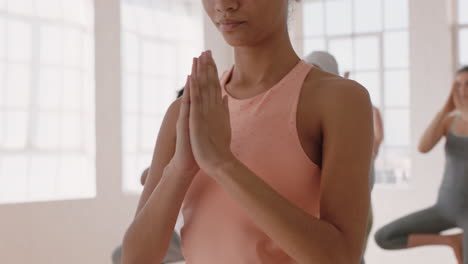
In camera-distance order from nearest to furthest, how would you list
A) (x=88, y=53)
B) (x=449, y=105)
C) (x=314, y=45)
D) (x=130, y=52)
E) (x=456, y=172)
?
1. (x=456, y=172)
2. (x=449, y=105)
3. (x=88, y=53)
4. (x=130, y=52)
5. (x=314, y=45)

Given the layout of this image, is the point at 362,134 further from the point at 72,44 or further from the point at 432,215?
the point at 72,44

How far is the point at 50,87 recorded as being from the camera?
7113 millimetres

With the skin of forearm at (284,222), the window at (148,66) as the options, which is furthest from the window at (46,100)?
the skin of forearm at (284,222)

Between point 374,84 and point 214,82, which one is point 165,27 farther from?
point 214,82

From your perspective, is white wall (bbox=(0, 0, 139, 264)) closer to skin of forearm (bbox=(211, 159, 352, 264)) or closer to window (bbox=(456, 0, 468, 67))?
window (bbox=(456, 0, 468, 67))

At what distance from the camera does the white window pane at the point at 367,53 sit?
836cm

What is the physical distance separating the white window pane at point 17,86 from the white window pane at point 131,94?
4.80 feet

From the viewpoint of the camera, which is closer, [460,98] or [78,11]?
[460,98]

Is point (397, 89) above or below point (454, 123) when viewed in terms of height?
above

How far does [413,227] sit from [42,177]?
3.85 m

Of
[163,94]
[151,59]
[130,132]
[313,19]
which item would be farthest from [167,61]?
[313,19]

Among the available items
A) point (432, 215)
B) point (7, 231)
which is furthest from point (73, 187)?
point (432, 215)

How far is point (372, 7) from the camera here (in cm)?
834

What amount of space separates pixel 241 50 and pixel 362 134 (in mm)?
297
